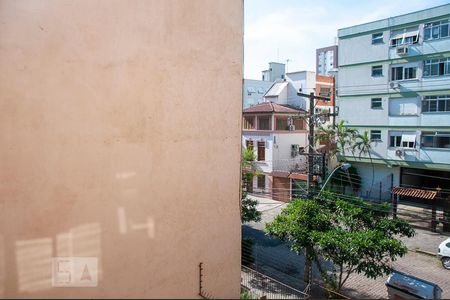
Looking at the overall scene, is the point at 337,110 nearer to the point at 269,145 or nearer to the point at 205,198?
the point at 269,145

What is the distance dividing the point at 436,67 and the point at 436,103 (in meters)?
1.66

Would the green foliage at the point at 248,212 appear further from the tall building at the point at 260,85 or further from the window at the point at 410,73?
the tall building at the point at 260,85

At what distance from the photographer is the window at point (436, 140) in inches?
643

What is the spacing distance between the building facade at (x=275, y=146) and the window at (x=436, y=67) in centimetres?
710

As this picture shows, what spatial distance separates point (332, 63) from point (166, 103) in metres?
56.0

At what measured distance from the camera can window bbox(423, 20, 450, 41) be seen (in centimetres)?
1623

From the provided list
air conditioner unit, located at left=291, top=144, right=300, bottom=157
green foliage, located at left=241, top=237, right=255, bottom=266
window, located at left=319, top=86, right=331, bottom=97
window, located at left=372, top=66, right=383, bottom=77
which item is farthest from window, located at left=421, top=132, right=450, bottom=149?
window, located at left=319, top=86, right=331, bottom=97

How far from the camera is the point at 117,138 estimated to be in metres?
3.42

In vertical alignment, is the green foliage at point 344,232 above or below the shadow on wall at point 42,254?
below

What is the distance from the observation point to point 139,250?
11.6ft

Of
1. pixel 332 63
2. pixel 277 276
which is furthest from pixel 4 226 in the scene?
pixel 332 63

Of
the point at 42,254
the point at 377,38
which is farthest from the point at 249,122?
the point at 42,254

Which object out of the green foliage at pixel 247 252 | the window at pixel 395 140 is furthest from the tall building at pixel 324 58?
the green foliage at pixel 247 252

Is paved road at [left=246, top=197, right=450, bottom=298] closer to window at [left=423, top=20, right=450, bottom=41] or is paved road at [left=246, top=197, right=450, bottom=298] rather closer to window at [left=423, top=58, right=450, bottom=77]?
window at [left=423, top=58, right=450, bottom=77]
